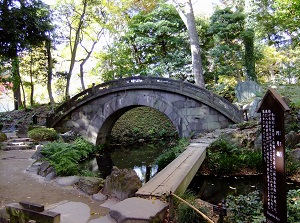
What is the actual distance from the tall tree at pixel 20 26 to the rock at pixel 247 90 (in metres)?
9.91

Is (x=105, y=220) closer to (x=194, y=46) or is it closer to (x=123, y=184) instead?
(x=123, y=184)

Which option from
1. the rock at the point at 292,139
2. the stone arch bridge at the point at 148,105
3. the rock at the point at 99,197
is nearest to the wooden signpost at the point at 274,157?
the rock at the point at 99,197

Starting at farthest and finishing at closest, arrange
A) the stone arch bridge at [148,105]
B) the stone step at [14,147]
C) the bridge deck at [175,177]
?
the stone arch bridge at [148,105], the stone step at [14,147], the bridge deck at [175,177]

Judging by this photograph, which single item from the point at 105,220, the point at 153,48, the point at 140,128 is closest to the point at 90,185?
the point at 105,220

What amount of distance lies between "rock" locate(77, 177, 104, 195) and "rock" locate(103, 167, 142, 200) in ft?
1.69

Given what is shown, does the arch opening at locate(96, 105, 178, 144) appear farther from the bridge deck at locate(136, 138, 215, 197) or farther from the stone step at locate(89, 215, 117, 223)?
the stone step at locate(89, 215, 117, 223)

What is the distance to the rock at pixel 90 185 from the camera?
568 centimetres

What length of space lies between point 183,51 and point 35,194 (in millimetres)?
15620

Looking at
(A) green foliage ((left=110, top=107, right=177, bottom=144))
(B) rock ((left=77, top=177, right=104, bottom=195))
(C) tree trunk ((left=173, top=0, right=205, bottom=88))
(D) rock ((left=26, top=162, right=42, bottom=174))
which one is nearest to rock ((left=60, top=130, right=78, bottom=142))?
(A) green foliage ((left=110, top=107, right=177, bottom=144))

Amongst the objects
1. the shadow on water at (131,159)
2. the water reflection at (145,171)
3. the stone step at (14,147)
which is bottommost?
the water reflection at (145,171)

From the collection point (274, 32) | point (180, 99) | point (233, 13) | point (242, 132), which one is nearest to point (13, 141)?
point (180, 99)

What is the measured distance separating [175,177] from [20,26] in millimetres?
8329

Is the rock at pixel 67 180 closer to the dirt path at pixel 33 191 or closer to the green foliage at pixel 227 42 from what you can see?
the dirt path at pixel 33 191

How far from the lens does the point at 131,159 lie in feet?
43.5
